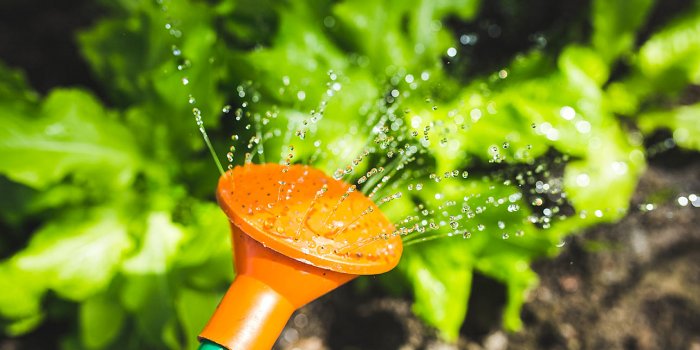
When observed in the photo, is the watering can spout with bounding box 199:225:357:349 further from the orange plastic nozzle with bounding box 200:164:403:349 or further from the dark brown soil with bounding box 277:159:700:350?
the dark brown soil with bounding box 277:159:700:350

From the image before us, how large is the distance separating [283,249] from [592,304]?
1.21 m

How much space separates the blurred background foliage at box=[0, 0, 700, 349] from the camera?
1.17 meters

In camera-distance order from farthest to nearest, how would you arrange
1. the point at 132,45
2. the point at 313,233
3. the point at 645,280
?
the point at 645,280
the point at 132,45
the point at 313,233

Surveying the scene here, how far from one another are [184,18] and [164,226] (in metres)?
0.42

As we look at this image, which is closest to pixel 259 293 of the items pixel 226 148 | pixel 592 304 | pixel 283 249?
pixel 283 249

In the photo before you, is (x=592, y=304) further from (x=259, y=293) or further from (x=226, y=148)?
(x=259, y=293)

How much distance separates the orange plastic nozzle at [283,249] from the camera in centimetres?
58

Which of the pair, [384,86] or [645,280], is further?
[645,280]

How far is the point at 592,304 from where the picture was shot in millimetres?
1539

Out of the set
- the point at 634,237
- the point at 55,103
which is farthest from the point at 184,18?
the point at 634,237

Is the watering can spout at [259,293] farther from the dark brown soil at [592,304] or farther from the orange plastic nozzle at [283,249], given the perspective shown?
the dark brown soil at [592,304]

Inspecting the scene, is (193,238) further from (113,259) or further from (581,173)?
(581,173)

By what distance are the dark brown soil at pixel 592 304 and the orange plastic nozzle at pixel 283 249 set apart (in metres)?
0.89

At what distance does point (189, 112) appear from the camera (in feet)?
4.17
